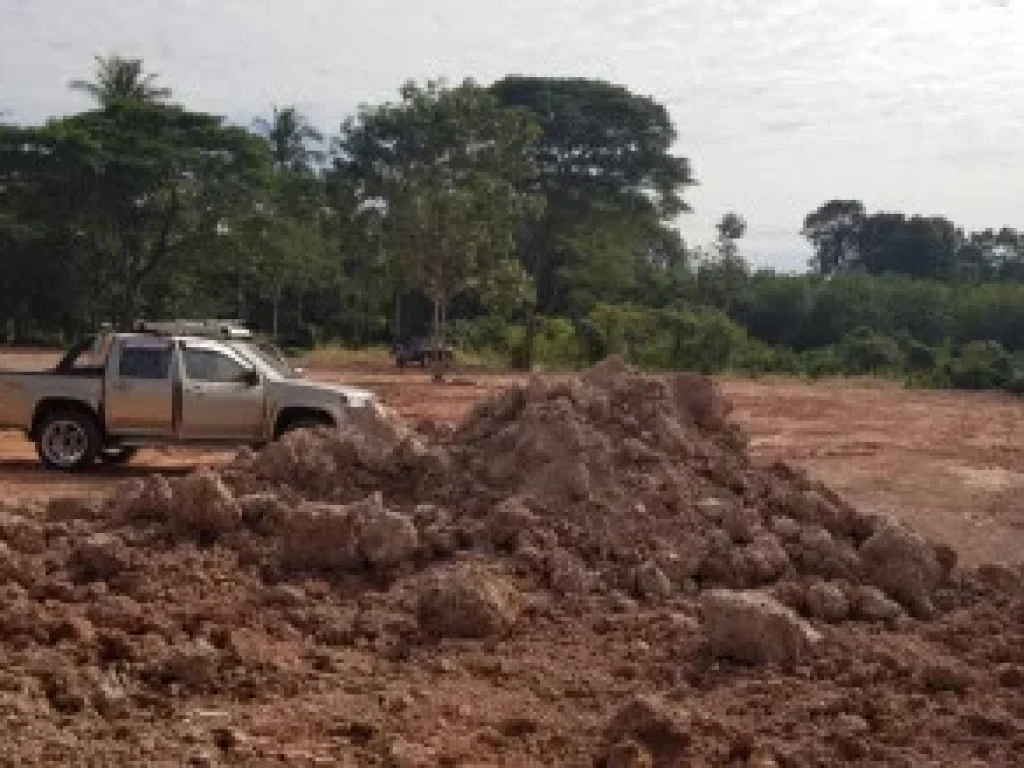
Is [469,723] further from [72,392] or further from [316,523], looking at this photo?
[72,392]

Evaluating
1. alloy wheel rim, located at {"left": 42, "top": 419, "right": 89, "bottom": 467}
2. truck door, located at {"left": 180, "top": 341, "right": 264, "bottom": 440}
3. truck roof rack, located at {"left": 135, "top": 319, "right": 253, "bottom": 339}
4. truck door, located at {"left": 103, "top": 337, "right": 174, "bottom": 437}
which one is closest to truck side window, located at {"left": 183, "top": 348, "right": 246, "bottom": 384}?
truck door, located at {"left": 180, "top": 341, "right": 264, "bottom": 440}

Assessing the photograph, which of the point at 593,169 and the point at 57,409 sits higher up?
the point at 593,169

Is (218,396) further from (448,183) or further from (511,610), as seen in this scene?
(448,183)

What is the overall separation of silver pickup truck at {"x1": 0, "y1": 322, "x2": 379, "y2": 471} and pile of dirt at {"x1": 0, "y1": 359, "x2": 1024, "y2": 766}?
3.81m

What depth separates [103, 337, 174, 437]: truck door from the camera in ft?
45.3

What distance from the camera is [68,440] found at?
14125mm

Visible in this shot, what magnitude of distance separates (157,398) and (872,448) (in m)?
12.1

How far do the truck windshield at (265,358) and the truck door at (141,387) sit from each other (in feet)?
2.35

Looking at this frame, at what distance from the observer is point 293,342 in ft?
150

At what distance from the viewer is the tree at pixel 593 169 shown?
47781 mm

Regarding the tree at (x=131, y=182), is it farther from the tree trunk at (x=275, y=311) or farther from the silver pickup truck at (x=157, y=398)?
the silver pickup truck at (x=157, y=398)

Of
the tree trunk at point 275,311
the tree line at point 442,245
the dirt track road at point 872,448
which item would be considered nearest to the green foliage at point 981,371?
the tree line at point 442,245

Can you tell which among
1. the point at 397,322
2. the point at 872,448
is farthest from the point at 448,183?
the point at 872,448

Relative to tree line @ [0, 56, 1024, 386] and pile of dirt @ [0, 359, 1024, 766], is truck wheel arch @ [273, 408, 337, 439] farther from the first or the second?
tree line @ [0, 56, 1024, 386]
